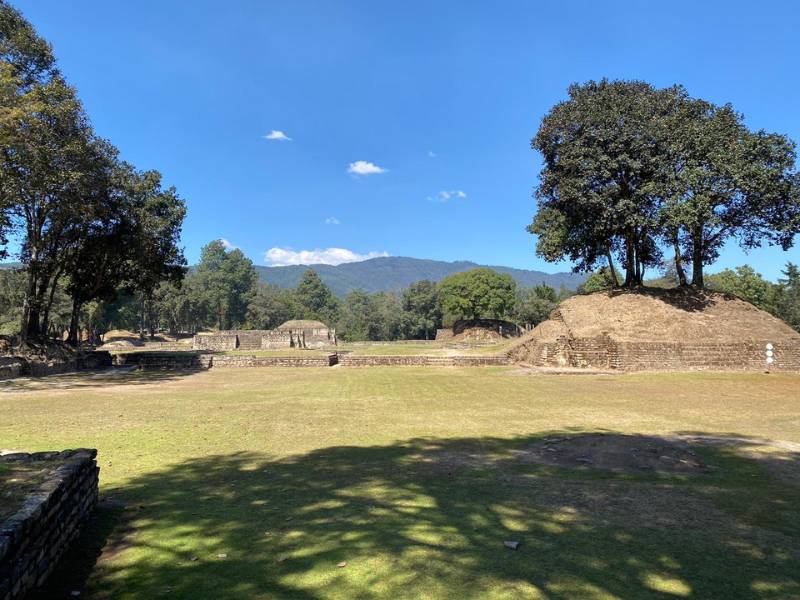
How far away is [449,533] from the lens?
4023 millimetres

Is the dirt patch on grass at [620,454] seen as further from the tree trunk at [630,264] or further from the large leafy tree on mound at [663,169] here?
Answer: the tree trunk at [630,264]

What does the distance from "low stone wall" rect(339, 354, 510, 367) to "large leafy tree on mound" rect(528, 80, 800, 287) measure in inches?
327

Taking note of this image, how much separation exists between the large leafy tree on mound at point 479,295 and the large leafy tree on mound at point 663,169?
3686cm

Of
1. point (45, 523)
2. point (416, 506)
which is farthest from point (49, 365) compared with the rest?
point (416, 506)

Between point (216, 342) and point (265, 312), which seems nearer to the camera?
point (216, 342)

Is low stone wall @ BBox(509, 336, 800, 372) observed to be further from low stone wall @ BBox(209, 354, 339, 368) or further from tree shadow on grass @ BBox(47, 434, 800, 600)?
tree shadow on grass @ BBox(47, 434, 800, 600)

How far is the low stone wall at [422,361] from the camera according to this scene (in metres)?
23.8

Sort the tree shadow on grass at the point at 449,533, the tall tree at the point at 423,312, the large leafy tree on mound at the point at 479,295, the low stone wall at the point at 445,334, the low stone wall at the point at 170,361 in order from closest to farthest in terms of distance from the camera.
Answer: the tree shadow on grass at the point at 449,533, the low stone wall at the point at 170,361, the low stone wall at the point at 445,334, the large leafy tree on mound at the point at 479,295, the tall tree at the point at 423,312

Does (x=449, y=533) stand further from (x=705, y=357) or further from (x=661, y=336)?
(x=661, y=336)

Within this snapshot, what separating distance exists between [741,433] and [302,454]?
292 inches

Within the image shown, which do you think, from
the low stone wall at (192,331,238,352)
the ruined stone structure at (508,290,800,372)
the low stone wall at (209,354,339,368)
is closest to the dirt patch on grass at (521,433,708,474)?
the ruined stone structure at (508,290,800,372)

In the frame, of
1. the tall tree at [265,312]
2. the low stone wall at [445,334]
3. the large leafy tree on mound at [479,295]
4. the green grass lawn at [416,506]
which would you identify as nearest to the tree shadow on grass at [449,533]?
the green grass lawn at [416,506]

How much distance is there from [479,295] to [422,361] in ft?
129

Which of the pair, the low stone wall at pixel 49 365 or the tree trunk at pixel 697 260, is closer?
the low stone wall at pixel 49 365
